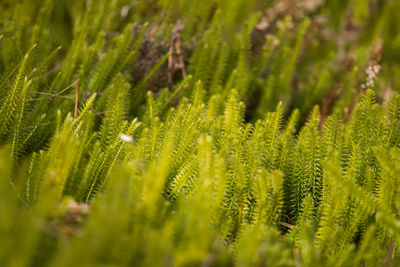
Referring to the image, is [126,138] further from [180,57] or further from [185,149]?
[180,57]

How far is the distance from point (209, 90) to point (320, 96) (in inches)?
20.3

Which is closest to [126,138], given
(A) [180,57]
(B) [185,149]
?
(B) [185,149]

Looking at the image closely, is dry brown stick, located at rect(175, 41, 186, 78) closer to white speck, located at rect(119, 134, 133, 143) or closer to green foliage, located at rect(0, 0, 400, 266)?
green foliage, located at rect(0, 0, 400, 266)

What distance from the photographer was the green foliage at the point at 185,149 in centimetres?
64

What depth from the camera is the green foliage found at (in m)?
0.64

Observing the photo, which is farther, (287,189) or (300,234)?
(287,189)

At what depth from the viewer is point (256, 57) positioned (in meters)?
1.66

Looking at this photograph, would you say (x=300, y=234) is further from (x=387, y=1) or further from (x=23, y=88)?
(x=387, y=1)

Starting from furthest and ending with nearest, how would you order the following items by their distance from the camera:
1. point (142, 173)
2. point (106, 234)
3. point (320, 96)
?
point (320, 96)
point (142, 173)
point (106, 234)

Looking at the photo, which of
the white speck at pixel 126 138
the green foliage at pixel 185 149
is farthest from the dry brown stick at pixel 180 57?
the white speck at pixel 126 138

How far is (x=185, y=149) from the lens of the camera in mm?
917

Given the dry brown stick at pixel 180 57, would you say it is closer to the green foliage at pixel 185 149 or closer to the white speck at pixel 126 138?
the green foliage at pixel 185 149

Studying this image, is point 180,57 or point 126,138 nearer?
point 126,138

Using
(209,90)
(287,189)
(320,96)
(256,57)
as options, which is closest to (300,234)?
(287,189)
